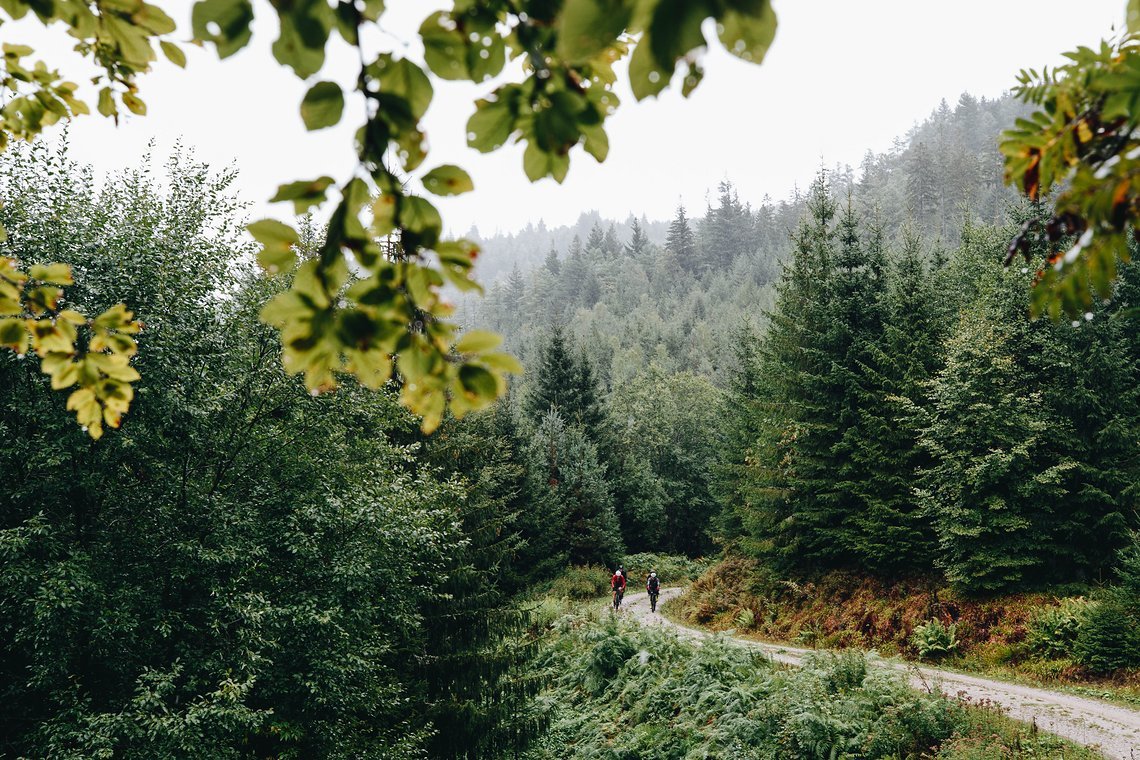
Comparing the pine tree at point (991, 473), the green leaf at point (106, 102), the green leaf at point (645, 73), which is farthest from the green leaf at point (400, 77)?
the pine tree at point (991, 473)

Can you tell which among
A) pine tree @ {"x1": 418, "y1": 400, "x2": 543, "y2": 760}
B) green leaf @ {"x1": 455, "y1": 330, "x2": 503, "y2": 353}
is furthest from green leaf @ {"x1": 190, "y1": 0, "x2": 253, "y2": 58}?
pine tree @ {"x1": 418, "y1": 400, "x2": 543, "y2": 760}

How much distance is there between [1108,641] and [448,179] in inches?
617

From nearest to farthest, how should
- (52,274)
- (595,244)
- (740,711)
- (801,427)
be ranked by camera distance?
(52,274), (740,711), (801,427), (595,244)

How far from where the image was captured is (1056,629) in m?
12.7

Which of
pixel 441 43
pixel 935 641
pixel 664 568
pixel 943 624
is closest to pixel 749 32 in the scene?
pixel 441 43

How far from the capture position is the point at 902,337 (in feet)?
56.5

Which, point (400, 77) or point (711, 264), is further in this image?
point (711, 264)

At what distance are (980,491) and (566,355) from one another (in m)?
24.0

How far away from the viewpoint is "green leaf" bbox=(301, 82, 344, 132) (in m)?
1.01

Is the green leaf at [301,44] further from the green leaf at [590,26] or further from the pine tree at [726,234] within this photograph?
the pine tree at [726,234]

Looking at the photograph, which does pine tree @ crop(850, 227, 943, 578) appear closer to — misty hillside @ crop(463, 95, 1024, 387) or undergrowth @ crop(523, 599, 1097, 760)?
undergrowth @ crop(523, 599, 1097, 760)

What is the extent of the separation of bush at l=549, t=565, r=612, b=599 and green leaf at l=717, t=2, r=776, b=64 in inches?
934

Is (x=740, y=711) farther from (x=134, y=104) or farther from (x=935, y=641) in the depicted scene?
(x=134, y=104)

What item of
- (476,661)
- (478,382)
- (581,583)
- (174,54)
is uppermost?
(174,54)
